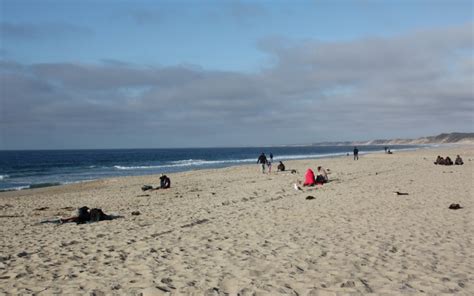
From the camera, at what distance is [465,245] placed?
8133mm

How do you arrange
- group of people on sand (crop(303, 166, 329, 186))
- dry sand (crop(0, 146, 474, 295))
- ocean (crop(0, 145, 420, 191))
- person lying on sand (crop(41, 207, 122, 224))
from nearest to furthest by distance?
dry sand (crop(0, 146, 474, 295)) → person lying on sand (crop(41, 207, 122, 224)) → group of people on sand (crop(303, 166, 329, 186)) → ocean (crop(0, 145, 420, 191))

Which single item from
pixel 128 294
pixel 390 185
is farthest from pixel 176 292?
pixel 390 185

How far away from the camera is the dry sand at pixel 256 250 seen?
19.6 feet

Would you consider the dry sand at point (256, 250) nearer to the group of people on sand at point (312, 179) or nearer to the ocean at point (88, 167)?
the group of people on sand at point (312, 179)

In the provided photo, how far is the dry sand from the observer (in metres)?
5.99

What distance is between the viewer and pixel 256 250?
26.3 feet

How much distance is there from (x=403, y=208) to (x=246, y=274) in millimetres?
8058

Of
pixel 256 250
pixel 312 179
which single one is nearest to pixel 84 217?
pixel 256 250

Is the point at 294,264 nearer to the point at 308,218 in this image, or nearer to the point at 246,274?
the point at 246,274

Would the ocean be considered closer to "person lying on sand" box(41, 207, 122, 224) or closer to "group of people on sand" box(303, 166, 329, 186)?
"person lying on sand" box(41, 207, 122, 224)

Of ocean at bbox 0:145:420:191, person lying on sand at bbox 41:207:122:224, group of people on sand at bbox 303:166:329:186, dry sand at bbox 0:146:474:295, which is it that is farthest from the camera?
ocean at bbox 0:145:420:191

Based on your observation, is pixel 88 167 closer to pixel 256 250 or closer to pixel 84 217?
pixel 84 217

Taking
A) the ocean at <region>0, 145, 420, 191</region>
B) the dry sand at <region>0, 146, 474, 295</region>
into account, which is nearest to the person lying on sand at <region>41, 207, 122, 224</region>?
the dry sand at <region>0, 146, 474, 295</region>

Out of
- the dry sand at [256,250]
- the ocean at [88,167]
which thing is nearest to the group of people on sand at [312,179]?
the dry sand at [256,250]
